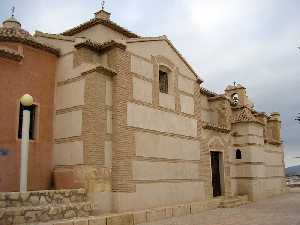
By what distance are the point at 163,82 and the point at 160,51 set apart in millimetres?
1306

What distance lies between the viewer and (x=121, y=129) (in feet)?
Answer: 38.0

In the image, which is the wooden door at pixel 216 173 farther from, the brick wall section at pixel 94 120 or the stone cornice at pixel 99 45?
the stone cornice at pixel 99 45

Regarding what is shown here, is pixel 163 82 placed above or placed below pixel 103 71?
above

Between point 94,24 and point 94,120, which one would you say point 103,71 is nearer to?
point 94,120

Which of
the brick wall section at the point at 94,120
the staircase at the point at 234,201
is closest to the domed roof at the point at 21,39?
the brick wall section at the point at 94,120

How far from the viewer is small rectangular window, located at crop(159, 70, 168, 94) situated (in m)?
14.5

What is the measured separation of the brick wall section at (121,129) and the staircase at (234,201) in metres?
6.04

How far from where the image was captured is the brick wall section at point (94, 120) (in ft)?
35.3

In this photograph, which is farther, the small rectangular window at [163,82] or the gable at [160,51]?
the small rectangular window at [163,82]

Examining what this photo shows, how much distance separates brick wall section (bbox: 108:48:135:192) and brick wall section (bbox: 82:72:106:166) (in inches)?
19.3

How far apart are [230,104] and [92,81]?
11.7m

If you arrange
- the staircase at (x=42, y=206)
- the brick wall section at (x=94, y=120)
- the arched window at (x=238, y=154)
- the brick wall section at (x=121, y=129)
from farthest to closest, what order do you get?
1. the arched window at (x=238, y=154)
2. the brick wall section at (x=121, y=129)
3. the brick wall section at (x=94, y=120)
4. the staircase at (x=42, y=206)

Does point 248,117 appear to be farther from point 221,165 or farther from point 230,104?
point 221,165

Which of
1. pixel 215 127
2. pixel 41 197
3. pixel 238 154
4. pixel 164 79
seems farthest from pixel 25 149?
pixel 238 154
